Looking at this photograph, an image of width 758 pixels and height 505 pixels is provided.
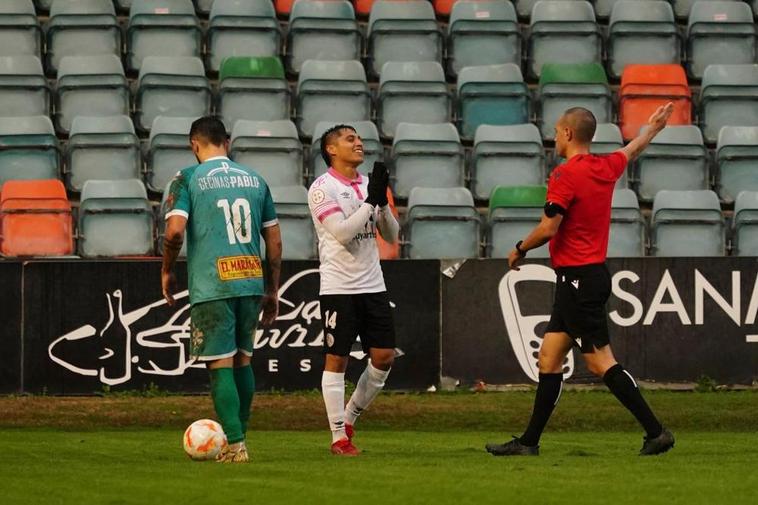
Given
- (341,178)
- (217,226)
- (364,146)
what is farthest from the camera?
(364,146)

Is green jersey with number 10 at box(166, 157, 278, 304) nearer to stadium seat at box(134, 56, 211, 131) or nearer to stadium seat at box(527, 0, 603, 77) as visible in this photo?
stadium seat at box(134, 56, 211, 131)

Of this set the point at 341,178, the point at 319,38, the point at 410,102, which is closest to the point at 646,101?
the point at 410,102

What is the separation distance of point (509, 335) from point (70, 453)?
5.55 metres

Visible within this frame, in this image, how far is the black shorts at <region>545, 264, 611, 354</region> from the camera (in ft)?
28.5

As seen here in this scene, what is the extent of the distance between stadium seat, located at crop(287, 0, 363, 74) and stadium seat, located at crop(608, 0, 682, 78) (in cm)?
314

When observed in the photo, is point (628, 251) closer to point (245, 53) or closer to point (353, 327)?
point (245, 53)

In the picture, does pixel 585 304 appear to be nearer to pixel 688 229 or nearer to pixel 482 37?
pixel 688 229

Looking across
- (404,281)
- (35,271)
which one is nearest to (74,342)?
(35,271)

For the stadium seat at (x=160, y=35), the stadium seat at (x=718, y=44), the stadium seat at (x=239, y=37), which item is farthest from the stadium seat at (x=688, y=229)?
the stadium seat at (x=160, y=35)

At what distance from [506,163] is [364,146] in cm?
164

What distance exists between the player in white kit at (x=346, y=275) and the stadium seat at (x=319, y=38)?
860cm

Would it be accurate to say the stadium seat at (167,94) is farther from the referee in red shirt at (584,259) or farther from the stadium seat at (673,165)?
the referee in red shirt at (584,259)

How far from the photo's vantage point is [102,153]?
51.6 feet

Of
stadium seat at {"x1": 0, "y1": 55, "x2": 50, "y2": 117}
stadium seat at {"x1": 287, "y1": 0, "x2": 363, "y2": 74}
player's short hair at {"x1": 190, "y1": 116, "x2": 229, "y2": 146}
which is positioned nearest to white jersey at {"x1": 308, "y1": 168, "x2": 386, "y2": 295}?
Result: player's short hair at {"x1": 190, "y1": 116, "x2": 229, "y2": 146}
